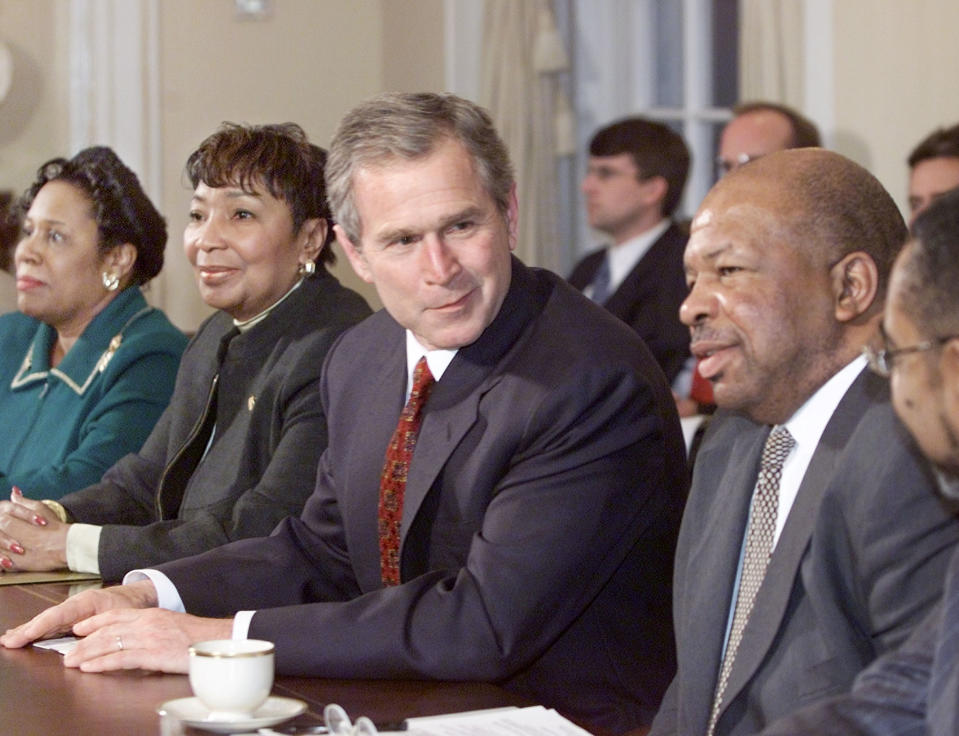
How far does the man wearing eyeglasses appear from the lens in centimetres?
457

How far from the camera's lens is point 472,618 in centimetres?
183

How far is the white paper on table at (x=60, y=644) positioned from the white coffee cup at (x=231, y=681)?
0.40m

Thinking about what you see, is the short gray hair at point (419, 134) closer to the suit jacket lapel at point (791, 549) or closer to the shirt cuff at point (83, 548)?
the suit jacket lapel at point (791, 549)

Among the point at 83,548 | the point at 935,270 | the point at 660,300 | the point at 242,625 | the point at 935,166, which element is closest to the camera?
the point at 935,270

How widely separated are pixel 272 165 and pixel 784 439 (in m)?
1.38

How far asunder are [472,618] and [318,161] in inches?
50.9

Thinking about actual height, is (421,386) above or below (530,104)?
below

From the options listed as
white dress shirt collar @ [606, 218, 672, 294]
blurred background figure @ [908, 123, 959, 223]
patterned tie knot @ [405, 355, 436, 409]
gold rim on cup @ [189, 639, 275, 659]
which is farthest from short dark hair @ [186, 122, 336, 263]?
white dress shirt collar @ [606, 218, 672, 294]

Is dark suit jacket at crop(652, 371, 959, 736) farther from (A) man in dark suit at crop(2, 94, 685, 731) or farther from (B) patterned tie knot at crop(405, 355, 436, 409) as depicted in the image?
(B) patterned tie knot at crop(405, 355, 436, 409)

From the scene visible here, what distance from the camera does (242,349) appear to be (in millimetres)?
2793

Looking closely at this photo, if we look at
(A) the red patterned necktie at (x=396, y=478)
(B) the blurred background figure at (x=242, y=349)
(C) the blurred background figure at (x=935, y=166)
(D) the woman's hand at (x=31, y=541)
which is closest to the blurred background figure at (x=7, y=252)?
(B) the blurred background figure at (x=242, y=349)

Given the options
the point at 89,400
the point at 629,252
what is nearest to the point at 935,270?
the point at 89,400

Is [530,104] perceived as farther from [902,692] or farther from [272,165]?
[902,692]

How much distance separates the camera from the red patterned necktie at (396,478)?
2.10 meters
